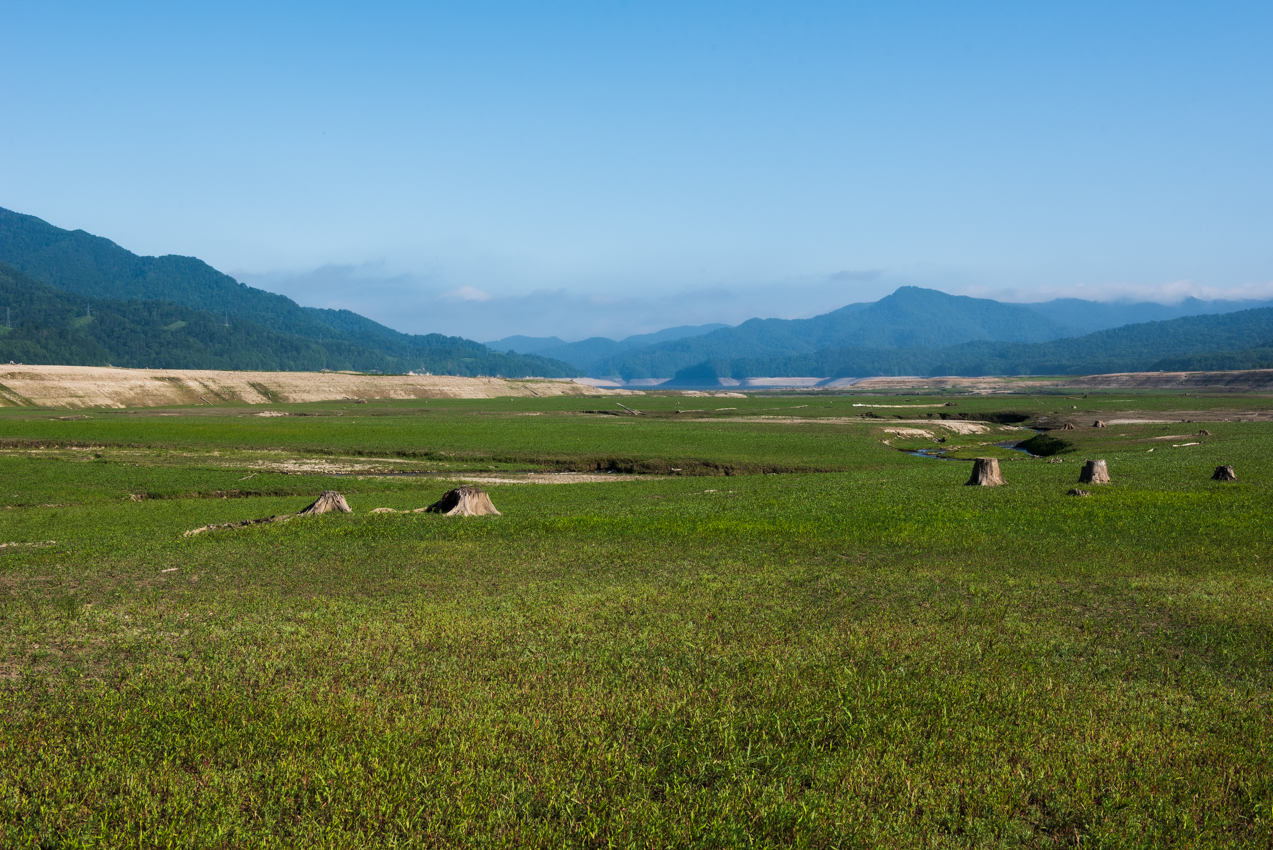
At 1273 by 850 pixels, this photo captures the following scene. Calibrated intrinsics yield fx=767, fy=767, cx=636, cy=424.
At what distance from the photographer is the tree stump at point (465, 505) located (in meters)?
28.6

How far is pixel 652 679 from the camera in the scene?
10.9m

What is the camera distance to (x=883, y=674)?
36.0ft

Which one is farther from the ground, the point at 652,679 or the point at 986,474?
the point at 986,474

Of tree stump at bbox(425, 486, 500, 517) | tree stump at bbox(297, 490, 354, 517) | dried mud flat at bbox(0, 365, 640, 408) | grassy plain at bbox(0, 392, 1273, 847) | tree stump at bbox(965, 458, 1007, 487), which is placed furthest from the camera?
dried mud flat at bbox(0, 365, 640, 408)

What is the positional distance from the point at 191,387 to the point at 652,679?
150m

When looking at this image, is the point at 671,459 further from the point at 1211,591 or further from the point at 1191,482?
the point at 1211,591

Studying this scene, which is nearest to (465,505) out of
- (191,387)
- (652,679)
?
(652,679)

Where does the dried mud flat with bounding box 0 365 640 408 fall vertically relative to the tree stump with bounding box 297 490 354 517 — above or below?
above

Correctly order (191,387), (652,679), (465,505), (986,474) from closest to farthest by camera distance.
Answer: (652,679), (465,505), (986,474), (191,387)

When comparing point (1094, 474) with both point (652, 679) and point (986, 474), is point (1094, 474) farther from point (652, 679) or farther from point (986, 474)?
point (652, 679)

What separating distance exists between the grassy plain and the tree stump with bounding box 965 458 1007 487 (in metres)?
5.89

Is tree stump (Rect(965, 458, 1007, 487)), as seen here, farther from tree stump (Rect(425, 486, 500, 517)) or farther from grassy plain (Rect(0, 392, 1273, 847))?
tree stump (Rect(425, 486, 500, 517))

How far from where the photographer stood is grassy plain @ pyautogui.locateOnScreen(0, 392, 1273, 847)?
7.50 metres

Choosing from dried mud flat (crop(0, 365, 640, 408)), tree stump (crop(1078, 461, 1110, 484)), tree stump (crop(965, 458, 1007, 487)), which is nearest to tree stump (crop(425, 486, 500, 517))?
tree stump (crop(965, 458, 1007, 487))
